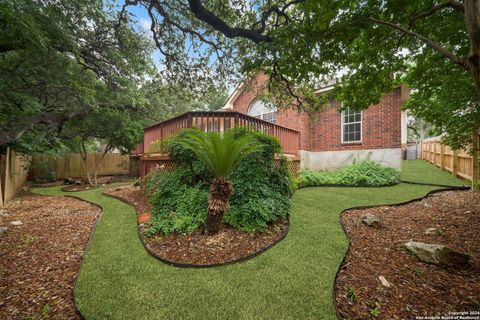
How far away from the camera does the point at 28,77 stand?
578 centimetres

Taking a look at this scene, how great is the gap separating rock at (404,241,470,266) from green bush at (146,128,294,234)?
2.04 meters

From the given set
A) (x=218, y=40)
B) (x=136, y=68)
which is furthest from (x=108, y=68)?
(x=218, y=40)

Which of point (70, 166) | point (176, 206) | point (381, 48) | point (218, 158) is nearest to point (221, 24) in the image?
point (381, 48)

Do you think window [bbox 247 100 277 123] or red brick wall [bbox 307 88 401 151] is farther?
window [bbox 247 100 277 123]

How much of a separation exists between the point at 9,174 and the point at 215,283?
8.98 m

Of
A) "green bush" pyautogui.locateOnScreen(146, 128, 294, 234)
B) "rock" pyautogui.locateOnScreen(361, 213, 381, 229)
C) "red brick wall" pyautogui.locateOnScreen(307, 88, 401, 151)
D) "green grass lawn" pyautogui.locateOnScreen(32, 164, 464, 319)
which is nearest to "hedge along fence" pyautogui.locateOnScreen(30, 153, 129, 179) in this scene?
"green bush" pyautogui.locateOnScreen(146, 128, 294, 234)

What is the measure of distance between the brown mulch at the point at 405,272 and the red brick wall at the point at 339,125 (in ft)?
17.8

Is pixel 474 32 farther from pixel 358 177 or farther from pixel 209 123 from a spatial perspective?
pixel 358 177

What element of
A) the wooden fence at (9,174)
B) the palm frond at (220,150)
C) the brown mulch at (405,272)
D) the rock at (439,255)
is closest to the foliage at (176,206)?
the palm frond at (220,150)

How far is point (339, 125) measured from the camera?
404 inches

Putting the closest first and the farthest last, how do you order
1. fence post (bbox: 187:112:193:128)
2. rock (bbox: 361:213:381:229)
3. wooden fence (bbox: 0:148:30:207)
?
rock (bbox: 361:213:381:229)
fence post (bbox: 187:112:193:128)
wooden fence (bbox: 0:148:30:207)

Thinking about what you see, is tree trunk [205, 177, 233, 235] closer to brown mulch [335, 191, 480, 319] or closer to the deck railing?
brown mulch [335, 191, 480, 319]

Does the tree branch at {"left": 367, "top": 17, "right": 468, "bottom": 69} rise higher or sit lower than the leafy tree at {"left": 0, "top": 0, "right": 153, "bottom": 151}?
lower

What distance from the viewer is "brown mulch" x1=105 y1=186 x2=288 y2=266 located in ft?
9.22
